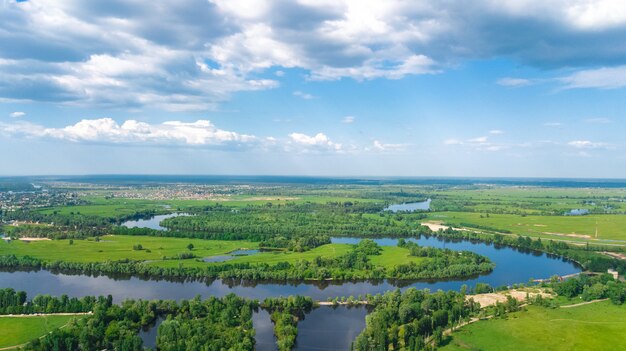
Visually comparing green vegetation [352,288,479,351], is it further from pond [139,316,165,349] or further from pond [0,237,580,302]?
pond [139,316,165,349]

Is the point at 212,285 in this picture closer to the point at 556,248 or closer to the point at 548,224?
the point at 556,248

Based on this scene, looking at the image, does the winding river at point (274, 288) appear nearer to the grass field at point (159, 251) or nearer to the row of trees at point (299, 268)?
the row of trees at point (299, 268)

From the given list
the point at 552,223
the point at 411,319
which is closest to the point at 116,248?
the point at 411,319

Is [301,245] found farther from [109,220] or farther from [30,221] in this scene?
[30,221]

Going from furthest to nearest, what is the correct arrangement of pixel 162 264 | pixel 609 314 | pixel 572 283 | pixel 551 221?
pixel 551 221 < pixel 162 264 < pixel 572 283 < pixel 609 314

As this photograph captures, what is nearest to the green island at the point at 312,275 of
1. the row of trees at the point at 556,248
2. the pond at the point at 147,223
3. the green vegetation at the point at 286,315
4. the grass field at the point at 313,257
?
the green vegetation at the point at 286,315

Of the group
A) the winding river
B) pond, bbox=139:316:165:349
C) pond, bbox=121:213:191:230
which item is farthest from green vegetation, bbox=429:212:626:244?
pond, bbox=139:316:165:349

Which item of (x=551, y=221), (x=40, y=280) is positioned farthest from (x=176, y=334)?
(x=551, y=221)

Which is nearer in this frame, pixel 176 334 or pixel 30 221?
pixel 176 334
